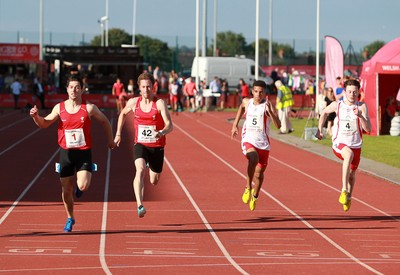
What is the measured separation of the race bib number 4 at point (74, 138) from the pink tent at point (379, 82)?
927 inches

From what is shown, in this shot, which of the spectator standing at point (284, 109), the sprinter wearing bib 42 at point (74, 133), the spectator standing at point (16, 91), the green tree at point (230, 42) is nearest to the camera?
the sprinter wearing bib 42 at point (74, 133)

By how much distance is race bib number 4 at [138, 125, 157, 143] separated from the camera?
49.3 feet

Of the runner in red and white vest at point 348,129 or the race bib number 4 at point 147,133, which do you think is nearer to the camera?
the race bib number 4 at point 147,133

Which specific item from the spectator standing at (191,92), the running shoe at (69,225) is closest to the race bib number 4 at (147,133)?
the running shoe at (69,225)

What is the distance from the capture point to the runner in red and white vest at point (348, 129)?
631 inches

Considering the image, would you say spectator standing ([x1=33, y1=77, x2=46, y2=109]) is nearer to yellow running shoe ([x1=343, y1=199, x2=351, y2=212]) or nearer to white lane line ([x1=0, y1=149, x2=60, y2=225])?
white lane line ([x1=0, y1=149, x2=60, y2=225])

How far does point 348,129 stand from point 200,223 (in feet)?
8.01

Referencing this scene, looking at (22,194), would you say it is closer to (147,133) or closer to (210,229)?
(147,133)

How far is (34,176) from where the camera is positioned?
72.8 feet

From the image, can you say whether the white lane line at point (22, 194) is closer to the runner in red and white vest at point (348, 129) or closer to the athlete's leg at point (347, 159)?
the runner in red and white vest at point (348, 129)

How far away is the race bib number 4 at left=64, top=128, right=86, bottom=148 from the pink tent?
2355 cm

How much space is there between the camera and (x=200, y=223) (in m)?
15.5

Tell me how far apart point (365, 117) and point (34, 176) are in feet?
26.8

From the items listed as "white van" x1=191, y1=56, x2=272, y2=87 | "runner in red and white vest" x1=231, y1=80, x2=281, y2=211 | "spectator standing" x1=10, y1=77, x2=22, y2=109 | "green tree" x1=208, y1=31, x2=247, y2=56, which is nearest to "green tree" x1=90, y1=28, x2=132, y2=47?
"green tree" x1=208, y1=31, x2=247, y2=56
